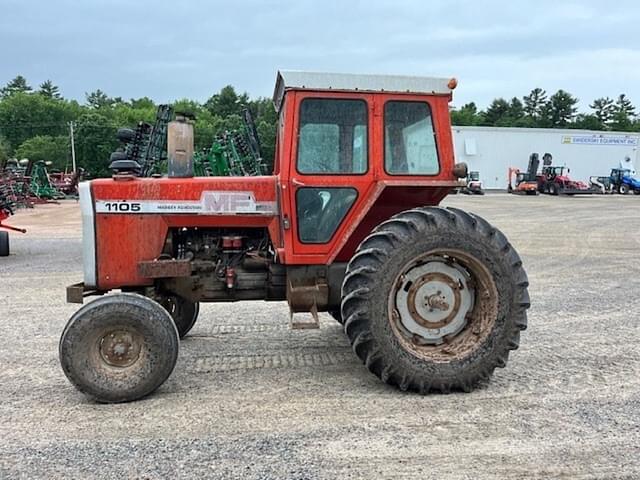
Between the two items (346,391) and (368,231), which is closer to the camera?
(346,391)

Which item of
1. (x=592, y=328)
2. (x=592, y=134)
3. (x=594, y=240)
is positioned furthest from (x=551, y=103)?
(x=592, y=328)

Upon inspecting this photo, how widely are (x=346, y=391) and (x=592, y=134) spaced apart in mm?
50987

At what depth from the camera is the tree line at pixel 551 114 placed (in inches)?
3541

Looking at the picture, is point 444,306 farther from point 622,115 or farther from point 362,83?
point 622,115

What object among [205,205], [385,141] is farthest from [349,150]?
[205,205]

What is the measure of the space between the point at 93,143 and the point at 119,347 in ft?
184

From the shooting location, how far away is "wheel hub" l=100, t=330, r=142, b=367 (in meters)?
4.48

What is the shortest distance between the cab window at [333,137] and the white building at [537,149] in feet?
143

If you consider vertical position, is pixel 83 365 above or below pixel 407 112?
below

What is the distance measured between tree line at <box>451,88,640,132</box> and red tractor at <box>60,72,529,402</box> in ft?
286

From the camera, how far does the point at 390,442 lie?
3756mm

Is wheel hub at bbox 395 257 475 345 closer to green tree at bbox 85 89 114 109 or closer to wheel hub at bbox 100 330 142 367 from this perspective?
wheel hub at bbox 100 330 142 367

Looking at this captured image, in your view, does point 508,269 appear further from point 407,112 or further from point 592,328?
point 592,328

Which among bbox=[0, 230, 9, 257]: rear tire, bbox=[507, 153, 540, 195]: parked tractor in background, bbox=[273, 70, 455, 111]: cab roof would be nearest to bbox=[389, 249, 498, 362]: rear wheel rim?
bbox=[273, 70, 455, 111]: cab roof
